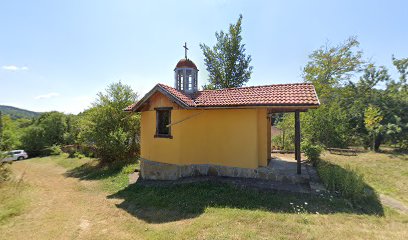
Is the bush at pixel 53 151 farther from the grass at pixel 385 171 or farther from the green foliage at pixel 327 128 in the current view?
the grass at pixel 385 171

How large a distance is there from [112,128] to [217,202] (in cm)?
1333

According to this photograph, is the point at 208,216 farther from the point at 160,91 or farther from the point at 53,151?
the point at 53,151

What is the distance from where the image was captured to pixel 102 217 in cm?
783

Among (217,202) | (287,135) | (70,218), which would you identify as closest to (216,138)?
(217,202)

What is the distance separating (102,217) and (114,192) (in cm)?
312

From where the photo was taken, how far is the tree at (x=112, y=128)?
1717cm

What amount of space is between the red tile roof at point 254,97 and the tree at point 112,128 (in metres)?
6.48

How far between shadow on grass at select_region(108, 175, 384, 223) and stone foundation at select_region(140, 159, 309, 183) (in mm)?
1135

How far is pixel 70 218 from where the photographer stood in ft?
25.7

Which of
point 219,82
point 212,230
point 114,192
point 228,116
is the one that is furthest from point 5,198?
point 219,82

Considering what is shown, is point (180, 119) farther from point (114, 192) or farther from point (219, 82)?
point (219, 82)

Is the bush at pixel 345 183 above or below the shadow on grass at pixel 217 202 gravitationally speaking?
above

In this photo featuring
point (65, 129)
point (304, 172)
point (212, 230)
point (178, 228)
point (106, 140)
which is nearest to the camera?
point (212, 230)

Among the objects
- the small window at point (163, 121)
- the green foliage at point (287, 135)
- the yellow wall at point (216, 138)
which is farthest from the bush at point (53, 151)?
the green foliage at point (287, 135)
